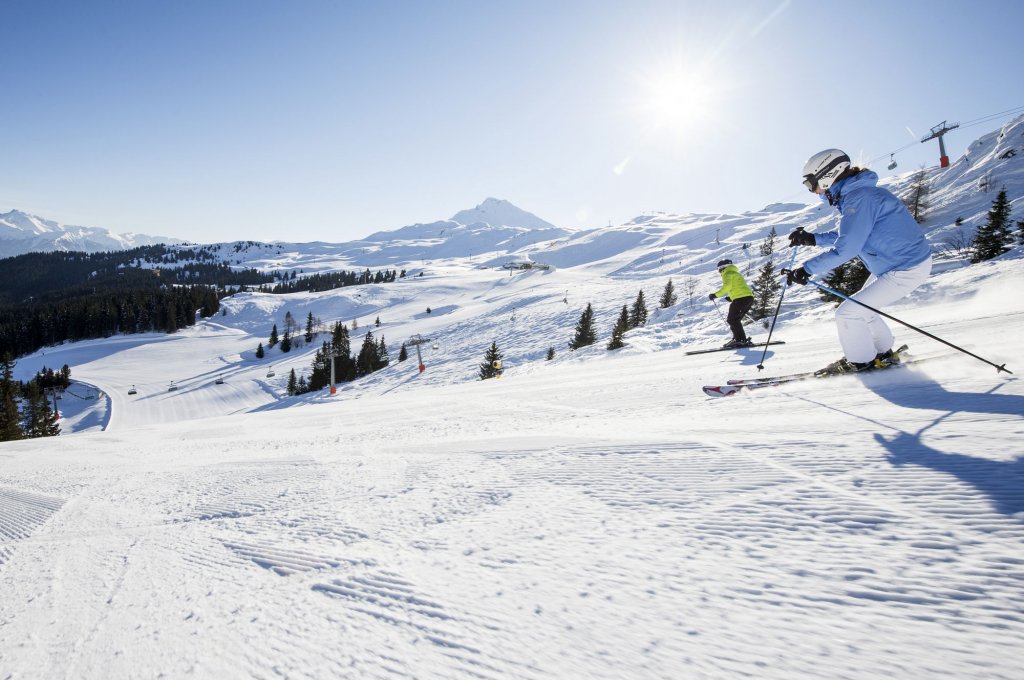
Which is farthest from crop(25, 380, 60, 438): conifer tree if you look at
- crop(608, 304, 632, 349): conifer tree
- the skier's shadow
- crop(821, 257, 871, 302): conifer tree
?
crop(821, 257, 871, 302): conifer tree

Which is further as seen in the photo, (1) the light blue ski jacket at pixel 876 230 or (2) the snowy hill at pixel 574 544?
(1) the light blue ski jacket at pixel 876 230

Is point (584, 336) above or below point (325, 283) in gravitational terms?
below

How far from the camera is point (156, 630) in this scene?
1.60 metres

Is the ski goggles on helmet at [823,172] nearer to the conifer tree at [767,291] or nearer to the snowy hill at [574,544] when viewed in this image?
the snowy hill at [574,544]

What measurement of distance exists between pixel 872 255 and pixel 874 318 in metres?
0.65

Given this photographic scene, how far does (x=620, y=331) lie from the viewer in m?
27.3

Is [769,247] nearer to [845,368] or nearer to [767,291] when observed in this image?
[767,291]

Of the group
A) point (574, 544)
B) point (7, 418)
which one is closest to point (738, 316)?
point (574, 544)

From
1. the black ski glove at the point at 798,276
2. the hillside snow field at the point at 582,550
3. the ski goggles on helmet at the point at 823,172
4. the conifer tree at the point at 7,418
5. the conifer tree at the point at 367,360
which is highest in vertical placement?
the ski goggles on helmet at the point at 823,172

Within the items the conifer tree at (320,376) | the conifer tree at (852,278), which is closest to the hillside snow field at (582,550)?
the conifer tree at (852,278)

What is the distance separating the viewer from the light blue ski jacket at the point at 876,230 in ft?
13.6

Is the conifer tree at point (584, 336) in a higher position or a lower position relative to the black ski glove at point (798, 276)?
lower

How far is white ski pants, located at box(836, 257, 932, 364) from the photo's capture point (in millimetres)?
4188

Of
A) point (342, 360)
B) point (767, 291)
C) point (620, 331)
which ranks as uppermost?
point (767, 291)
